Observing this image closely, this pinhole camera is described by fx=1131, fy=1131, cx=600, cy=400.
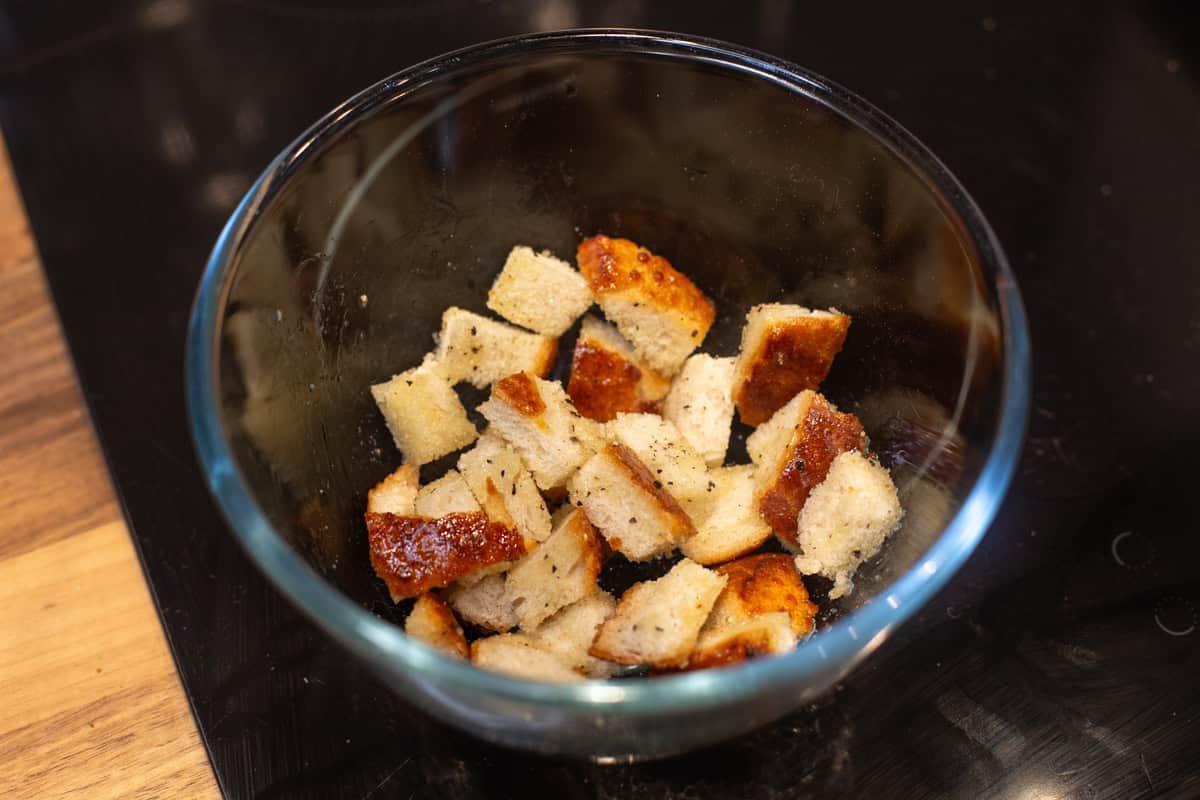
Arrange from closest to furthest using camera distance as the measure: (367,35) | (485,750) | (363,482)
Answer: (485,750) < (363,482) < (367,35)

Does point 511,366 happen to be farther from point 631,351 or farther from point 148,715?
point 148,715

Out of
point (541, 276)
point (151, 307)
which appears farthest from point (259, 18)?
point (541, 276)

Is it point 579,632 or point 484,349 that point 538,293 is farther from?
point 579,632

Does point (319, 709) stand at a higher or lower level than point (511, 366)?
lower

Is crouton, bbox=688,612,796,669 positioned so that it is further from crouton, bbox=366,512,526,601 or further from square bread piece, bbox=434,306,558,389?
square bread piece, bbox=434,306,558,389

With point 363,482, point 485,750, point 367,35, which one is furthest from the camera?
point 367,35

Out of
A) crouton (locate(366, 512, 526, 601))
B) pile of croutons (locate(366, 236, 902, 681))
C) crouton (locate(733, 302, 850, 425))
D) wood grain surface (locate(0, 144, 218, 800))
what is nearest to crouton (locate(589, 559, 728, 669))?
pile of croutons (locate(366, 236, 902, 681))

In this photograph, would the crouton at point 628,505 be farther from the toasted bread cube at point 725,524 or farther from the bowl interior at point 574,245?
the bowl interior at point 574,245

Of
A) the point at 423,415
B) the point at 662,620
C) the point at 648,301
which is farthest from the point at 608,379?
the point at 662,620
